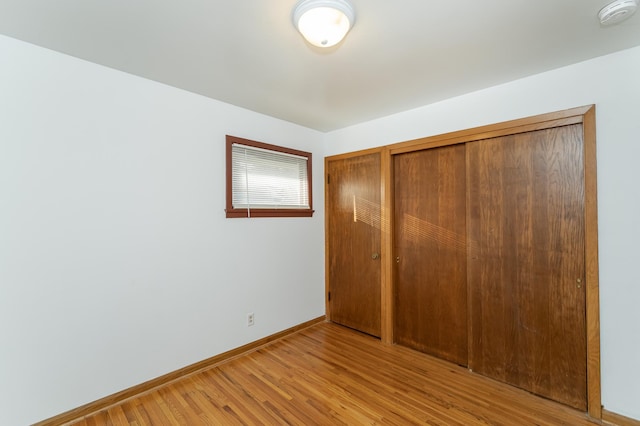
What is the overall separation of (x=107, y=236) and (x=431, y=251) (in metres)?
2.74

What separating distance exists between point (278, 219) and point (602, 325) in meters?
2.76

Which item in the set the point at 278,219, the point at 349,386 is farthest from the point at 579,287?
the point at 278,219

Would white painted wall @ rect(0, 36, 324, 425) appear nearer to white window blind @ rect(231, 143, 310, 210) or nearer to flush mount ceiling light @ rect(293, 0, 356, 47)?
white window blind @ rect(231, 143, 310, 210)

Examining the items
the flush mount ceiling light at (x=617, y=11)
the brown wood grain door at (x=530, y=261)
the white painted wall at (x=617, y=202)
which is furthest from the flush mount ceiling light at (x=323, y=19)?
the white painted wall at (x=617, y=202)

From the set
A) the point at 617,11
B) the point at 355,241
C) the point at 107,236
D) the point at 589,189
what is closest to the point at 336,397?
the point at 355,241

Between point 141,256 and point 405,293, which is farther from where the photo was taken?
point 405,293

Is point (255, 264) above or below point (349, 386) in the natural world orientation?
above

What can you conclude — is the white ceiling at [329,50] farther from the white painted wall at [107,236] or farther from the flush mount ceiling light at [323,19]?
the white painted wall at [107,236]

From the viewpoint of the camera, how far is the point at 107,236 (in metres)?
2.05

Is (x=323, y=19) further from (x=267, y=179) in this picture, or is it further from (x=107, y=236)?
(x=107, y=236)

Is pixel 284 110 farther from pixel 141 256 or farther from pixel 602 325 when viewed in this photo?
pixel 602 325

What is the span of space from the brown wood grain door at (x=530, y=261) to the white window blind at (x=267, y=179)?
1810mm

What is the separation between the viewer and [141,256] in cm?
220

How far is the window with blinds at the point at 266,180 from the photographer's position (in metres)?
2.77
